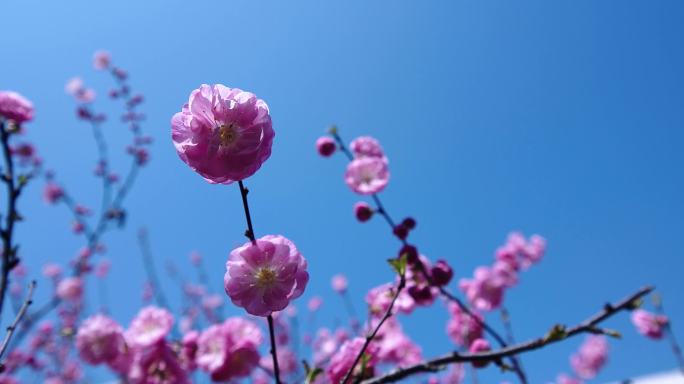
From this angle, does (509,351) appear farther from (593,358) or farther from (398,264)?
(593,358)

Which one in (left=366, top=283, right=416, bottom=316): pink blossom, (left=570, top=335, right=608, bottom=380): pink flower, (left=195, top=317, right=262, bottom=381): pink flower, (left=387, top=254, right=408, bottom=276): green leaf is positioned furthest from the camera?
(left=570, top=335, right=608, bottom=380): pink flower

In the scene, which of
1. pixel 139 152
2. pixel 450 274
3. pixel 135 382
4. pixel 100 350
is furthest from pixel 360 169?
pixel 139 152

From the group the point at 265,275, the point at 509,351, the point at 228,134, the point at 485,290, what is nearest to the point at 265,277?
the point at 265,275

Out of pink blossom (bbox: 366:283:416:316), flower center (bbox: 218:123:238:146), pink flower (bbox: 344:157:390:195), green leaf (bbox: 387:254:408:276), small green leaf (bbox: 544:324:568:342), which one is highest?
pink flower (bbox: 344:157:390:195)

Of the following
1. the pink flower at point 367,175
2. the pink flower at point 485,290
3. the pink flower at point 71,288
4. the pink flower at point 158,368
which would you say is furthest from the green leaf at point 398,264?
the pink flower at point 71,288

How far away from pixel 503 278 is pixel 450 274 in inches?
89.6

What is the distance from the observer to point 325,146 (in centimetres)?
326

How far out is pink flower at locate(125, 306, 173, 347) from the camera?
2926 mm

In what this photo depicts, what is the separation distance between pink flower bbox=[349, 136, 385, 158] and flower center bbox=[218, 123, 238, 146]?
7.04 feet

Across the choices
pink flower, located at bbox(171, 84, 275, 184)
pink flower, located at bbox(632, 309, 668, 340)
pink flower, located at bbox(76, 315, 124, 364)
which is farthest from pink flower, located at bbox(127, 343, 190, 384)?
pink flower, located at bbox(632, 309, 668, 340)

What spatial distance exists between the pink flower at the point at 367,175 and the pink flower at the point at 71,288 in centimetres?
470

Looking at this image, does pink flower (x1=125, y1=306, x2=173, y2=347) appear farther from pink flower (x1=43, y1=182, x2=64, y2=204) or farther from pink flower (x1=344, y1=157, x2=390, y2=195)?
pink flower (x1=43, y1=182, x2=64, y2=204)

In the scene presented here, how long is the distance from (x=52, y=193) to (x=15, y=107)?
4391 mm

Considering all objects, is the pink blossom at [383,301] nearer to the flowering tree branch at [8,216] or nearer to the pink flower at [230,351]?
the pink flower at [230,351]
